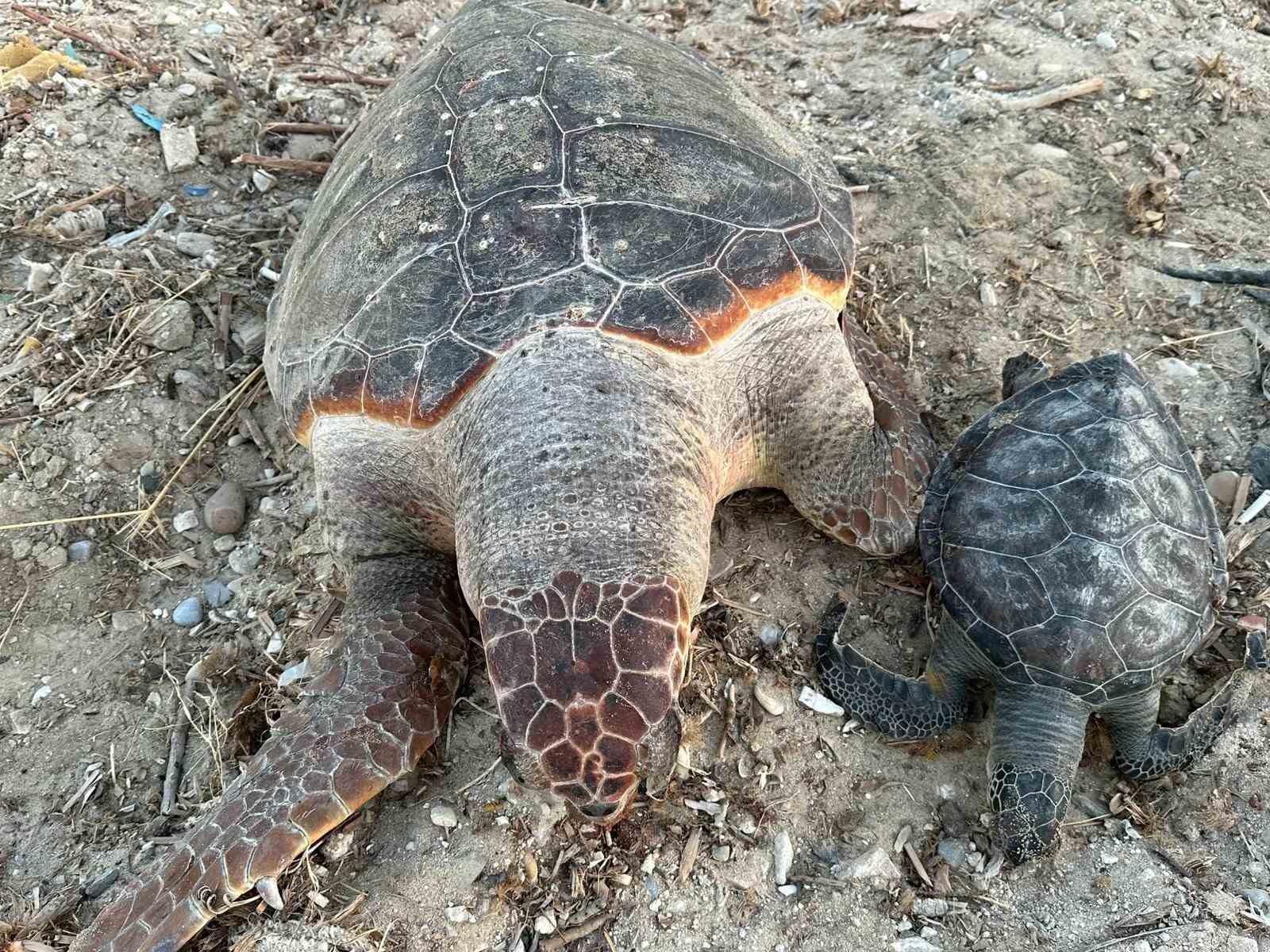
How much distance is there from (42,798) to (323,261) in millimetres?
2036

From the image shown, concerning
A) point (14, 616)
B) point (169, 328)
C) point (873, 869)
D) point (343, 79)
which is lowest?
point (14, 616)

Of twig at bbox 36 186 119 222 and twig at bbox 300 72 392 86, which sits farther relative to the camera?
twig at bbox 300 72 392 86

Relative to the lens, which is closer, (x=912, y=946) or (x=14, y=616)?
(x=912, y=946)

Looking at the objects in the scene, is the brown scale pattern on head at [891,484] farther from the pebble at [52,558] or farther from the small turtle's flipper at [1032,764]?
the pebble at [52,558]

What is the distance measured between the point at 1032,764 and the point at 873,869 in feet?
1.75

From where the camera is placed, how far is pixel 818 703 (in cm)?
271

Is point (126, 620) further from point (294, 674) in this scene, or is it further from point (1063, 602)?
point (1063, 602)

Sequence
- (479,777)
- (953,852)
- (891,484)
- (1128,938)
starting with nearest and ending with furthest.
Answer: (1128,938) → (953,852) → (479,777) → (891,484)

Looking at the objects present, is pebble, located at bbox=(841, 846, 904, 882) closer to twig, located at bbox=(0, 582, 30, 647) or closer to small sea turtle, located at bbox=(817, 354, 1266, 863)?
small sea turtle, located at bbox=(817, 354, 1266, 863)

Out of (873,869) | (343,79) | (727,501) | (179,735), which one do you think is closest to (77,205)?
(343,79)

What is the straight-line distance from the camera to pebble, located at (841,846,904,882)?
241 centimetres

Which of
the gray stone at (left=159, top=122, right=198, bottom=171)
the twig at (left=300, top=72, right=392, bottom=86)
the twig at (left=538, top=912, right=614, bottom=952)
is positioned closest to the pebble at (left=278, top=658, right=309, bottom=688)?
the twig at (left=538, top=912, right=614, bottom=952)

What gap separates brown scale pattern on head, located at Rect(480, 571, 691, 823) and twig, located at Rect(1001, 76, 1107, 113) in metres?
3.48

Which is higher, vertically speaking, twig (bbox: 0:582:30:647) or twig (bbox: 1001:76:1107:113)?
twig (bbox: 1001:76:1107:113)
